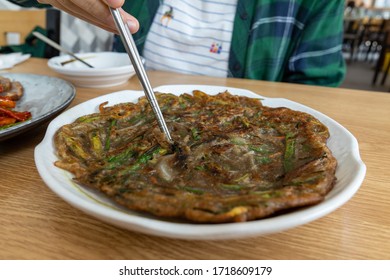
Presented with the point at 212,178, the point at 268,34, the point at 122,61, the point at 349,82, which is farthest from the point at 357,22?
the point at 212,178

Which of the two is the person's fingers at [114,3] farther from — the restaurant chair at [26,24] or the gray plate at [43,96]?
the restaurant chair at [26,24]

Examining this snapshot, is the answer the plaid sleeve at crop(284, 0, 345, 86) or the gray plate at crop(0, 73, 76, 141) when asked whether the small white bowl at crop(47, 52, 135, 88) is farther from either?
the plaid sleeve at crop(284, 0, 345, 86)

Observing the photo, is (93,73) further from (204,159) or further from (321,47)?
(321,47)

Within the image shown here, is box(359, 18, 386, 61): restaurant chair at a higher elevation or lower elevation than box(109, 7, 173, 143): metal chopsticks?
lower

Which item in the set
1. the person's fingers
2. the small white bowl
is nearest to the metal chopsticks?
the person's fingers

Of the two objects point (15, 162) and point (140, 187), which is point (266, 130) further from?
point (15, 162)

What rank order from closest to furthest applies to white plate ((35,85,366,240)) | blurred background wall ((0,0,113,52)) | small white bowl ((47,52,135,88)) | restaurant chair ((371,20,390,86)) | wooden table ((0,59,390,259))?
white plate ((35,85,366,240)) → wooden table ((0,59,390,259)) → small white bowl ((47,52,135,88)) → blurred background wall ((0,0,113,52)) → restaurant chair ((371,20,390,86))

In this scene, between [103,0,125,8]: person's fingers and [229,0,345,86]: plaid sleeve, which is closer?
[103,0,125,8]: person's fingers
